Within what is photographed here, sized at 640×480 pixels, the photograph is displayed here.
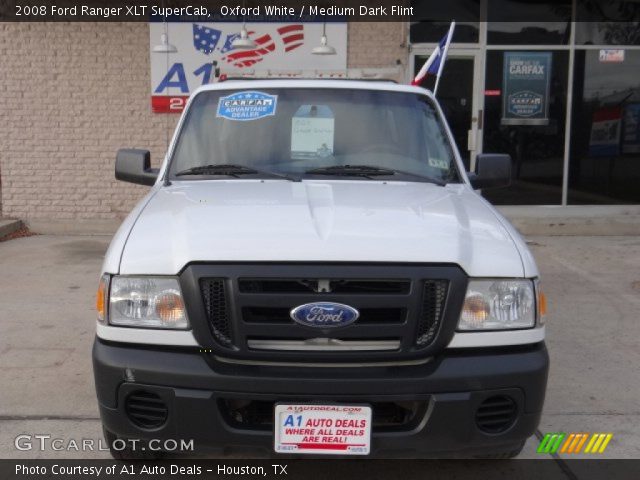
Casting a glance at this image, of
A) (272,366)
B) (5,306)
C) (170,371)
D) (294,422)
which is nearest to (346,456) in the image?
(294,422)

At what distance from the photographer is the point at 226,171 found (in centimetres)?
378

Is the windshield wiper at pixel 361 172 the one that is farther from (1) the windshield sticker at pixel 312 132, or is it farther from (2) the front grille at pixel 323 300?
(2) the front grille at pixel 323 300

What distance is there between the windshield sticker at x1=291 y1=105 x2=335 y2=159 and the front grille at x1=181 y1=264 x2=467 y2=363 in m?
1.43

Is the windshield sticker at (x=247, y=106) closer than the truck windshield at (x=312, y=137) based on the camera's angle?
No

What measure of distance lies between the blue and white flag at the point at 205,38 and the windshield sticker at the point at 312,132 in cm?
599

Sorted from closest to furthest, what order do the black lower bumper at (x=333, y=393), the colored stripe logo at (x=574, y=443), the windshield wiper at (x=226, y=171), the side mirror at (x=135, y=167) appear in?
the black lower bumper at (x=333, y=393), the colored stripe logo at (x=574, y=443), the windshield wiper at (x=226, y=171), the side mirror at (x=135, y=167)

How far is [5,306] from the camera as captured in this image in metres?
6.03

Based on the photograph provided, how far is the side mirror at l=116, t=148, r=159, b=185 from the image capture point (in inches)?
169

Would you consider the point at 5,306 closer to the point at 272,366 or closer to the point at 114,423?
the point at 114,423

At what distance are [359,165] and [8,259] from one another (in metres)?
5.63

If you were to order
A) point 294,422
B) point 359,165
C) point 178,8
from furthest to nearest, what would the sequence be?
point 178,8
point 359,165
point 294,422

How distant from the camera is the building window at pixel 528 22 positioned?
384 inches

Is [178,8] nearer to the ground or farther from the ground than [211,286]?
farther from the ground

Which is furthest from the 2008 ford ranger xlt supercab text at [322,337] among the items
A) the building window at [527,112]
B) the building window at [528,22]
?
the building window at [528,22]
